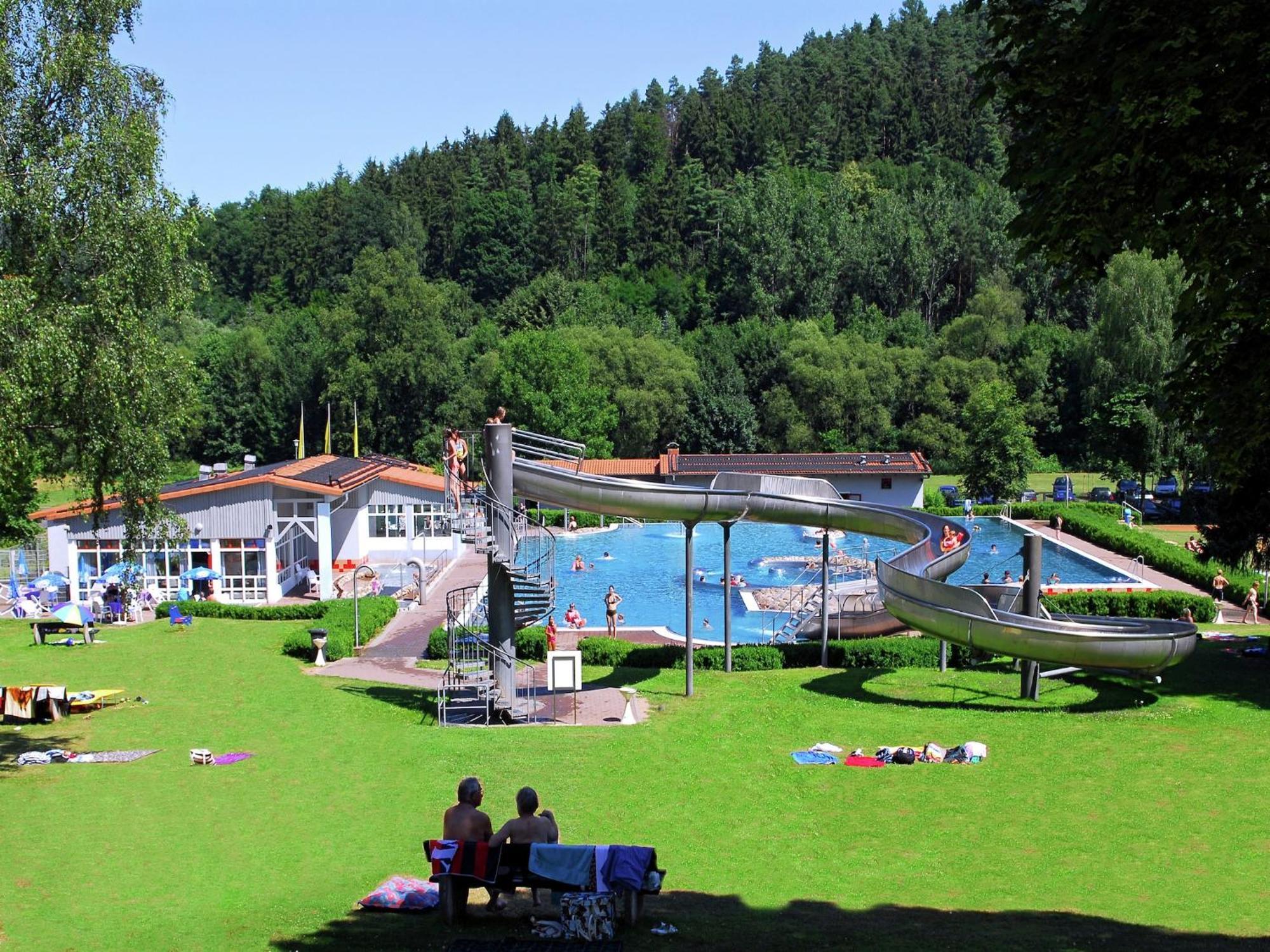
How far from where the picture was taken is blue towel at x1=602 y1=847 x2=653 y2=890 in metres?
9.95

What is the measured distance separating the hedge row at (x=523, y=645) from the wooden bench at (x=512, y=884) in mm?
16143

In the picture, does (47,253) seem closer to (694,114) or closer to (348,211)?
(348,211)

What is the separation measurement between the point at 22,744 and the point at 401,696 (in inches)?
Answer: 265

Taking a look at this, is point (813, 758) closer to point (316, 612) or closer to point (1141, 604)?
point (1141, 604)

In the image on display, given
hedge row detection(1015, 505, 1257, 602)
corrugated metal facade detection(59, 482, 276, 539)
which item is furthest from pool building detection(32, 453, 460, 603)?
hedge row detection(1015, 505, 1257, 602)

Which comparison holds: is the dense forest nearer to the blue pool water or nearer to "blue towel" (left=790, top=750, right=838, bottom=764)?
the blue pool water

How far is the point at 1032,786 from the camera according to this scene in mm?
16344

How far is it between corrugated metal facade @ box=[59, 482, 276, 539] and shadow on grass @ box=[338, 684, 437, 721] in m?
13.2

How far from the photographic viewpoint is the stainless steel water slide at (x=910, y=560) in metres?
20.5

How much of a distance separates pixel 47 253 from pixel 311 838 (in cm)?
942

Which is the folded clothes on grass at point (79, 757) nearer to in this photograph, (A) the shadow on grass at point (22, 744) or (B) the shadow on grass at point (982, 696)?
(A) the shadow on grass at point (22, 744)

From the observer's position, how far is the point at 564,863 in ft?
33.3

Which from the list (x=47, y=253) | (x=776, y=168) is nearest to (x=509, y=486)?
(x=47, y=253)

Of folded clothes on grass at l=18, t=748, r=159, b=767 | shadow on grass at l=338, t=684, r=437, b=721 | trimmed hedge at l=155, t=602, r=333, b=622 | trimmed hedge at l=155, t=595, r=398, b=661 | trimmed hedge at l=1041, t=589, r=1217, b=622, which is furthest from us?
trimmed hedge at l=155, t=602, r=333, b=622
